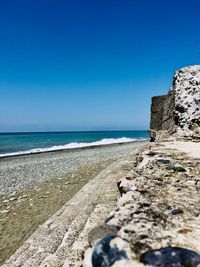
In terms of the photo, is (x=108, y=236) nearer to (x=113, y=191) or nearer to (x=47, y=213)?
(x=113, y=191)

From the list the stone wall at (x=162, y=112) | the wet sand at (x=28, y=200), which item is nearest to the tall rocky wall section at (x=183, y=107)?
the stone wall at (x=162, y=112)

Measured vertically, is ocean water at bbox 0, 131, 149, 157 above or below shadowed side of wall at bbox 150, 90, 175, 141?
below

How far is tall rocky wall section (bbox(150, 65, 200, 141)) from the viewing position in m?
5.86

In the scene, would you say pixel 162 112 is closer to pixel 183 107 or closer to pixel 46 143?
pixel 183 107

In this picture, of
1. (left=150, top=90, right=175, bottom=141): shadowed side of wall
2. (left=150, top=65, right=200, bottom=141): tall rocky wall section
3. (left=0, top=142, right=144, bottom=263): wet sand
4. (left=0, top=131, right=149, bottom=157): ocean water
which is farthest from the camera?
(left=0, top=131, right=149, bottom=157): ocean water

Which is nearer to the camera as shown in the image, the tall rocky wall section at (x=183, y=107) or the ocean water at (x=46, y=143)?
the tall rocky wall section at (x=183, y=107)

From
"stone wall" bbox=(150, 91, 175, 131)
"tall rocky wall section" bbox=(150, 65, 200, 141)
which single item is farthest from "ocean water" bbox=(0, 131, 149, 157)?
"tall rocky wall section" bbox=(150, 65, 200, 141)

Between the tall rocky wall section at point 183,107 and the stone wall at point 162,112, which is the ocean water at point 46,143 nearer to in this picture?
the stone wall at point 162,112

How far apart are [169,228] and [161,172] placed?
4.22ft

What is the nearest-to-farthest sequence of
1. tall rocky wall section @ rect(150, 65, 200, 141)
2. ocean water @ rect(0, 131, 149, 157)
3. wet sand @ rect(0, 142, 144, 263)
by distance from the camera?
wet sand @ rect(0, 142, 144, 263) < tall rocky wall section @ rect(150, 65, 200, 141) < ocean water @ rect(0, 131, 149, 157)

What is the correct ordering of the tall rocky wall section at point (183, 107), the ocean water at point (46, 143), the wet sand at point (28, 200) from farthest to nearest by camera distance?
1. the ocean water at point (46, 143)
2. the tall rocky wall section at point (183, 107)
3. the wet sand at point (28, 200)

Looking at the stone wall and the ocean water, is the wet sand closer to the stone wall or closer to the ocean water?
the stone wall

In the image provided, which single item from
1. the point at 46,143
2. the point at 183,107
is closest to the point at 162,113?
the point at 183,107

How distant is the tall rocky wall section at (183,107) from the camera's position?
586 cm
